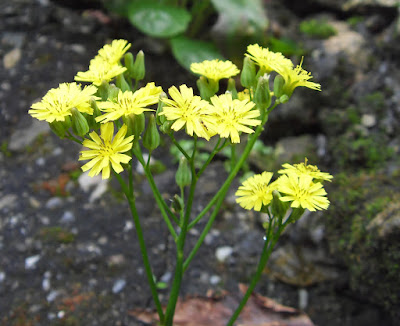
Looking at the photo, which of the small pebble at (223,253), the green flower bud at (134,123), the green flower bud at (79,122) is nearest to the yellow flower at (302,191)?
the green flower bud at (134,123)

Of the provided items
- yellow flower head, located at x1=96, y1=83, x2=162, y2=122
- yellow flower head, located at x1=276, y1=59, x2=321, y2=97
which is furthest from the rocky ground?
yellow flower head, located at x1=96, y1=83, x2=162, y2=122

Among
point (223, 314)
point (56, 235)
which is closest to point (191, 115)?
point (223, 314)

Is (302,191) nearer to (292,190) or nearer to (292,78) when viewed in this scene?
(292,190)

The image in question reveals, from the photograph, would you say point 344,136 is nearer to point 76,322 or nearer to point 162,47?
point 162,47

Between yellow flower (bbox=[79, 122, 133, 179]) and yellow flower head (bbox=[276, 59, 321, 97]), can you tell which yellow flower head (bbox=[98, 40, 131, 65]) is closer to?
yellow flower (bbox=[79, 122, 133, 179])

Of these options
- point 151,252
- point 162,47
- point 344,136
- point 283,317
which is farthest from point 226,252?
point 162,47

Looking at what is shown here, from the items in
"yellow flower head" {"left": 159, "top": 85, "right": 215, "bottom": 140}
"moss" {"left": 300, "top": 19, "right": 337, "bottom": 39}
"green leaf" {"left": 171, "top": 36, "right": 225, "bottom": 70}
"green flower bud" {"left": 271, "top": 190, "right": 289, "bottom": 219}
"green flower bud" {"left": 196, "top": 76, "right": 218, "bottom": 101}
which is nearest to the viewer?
"yellow flower head" {"left": 159, "top": 85, "right": 215, "bottom": 140}
